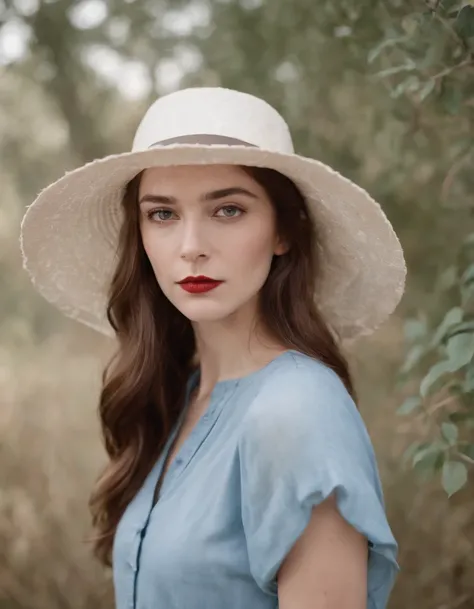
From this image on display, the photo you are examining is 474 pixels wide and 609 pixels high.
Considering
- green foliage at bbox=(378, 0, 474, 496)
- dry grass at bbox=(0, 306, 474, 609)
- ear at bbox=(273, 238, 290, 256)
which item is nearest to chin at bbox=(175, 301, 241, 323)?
ear at bbox=(273, 238, 290, 256)

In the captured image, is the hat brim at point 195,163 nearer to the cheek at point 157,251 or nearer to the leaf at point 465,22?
the cheek at point 157,251

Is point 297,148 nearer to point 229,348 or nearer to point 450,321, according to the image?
point 450,321

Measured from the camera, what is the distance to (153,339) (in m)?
1.15

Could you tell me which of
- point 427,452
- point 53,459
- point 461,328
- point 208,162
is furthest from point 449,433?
point 53,459

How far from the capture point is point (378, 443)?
1480 millimetres

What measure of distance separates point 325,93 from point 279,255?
0.57 meters

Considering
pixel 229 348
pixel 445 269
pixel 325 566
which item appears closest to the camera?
pixel 325 566

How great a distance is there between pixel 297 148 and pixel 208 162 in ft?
2.14

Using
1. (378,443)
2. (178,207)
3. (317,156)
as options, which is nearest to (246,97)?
(178,207)

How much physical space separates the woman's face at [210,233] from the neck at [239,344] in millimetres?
55

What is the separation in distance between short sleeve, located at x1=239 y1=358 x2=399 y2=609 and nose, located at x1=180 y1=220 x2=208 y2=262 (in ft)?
0.60

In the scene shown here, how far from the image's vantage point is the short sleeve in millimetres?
788

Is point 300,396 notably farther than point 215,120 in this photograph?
No

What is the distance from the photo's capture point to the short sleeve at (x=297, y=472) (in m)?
0.79
